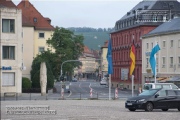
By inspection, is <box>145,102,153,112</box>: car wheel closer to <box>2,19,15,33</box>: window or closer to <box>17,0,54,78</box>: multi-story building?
<box>2,19,15,33</box>: window

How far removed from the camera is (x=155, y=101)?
35719mm

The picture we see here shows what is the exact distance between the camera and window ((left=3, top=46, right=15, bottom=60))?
65812mm

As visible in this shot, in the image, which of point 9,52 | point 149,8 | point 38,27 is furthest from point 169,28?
point 9,52

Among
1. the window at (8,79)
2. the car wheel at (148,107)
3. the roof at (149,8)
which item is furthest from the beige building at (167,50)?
the car wheel at (148,107)

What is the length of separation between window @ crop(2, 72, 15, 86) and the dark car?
31.6 metres

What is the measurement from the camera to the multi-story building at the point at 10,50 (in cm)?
6506

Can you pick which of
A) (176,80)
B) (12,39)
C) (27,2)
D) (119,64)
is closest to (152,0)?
(119,64)

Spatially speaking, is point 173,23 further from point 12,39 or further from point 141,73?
point 12,39

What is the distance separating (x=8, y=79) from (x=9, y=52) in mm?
3244

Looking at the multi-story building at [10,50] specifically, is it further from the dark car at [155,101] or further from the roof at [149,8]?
the roof at [149,8]

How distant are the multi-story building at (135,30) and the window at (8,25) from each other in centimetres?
3833

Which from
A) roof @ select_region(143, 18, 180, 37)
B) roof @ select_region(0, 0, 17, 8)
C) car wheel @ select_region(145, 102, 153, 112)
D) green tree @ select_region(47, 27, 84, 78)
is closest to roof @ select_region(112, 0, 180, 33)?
roof @ select_region(143, 18, 180, 37)

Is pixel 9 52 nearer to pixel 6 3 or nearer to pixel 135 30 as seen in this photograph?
pixel 6 3

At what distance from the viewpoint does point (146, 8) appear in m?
113
